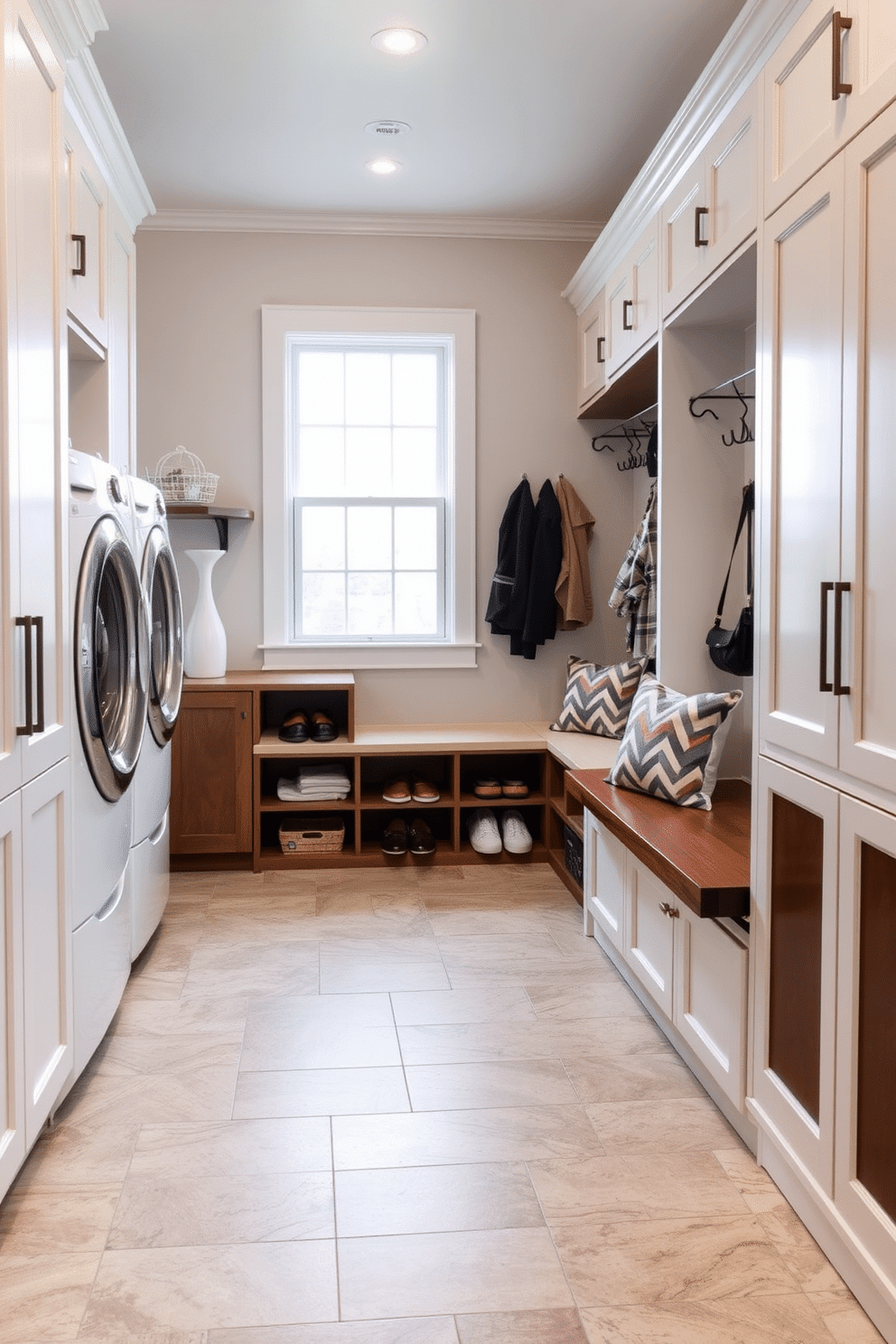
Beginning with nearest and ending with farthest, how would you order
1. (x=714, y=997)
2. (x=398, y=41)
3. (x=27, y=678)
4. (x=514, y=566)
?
(x=27, y=678)
(x=714, y=997)
(x=398, y=41)
(x=514, y=566)

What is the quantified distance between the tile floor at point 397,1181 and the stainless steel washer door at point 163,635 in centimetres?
Answer: 77

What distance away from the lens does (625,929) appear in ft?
9.55

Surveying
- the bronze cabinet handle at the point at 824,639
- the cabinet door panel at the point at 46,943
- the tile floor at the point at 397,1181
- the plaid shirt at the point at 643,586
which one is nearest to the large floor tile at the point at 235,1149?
the tile floor at the point at 397,1181

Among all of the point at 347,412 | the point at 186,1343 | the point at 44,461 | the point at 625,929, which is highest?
the point at 347,412

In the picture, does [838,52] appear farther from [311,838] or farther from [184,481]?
[311,838]

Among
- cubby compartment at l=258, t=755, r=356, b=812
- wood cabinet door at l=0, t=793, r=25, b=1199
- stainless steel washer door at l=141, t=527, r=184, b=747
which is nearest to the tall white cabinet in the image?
wood cabinet door at l=0, t=793, r=25, b=1199

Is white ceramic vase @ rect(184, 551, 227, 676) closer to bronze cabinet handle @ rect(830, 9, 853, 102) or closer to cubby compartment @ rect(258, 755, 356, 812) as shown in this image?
cubby compartment @ rect(258, 755, 356, 812)

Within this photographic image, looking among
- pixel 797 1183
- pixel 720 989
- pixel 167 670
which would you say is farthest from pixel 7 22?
pixel 797 1183

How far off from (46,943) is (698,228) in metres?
2.33

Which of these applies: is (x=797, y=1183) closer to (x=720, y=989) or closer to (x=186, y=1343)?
(x=720, y=989)

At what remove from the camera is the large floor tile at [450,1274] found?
1.62m

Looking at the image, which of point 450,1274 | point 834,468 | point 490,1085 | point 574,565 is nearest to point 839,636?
point 834,468

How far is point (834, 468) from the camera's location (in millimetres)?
1671

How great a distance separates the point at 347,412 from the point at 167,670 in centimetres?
182
